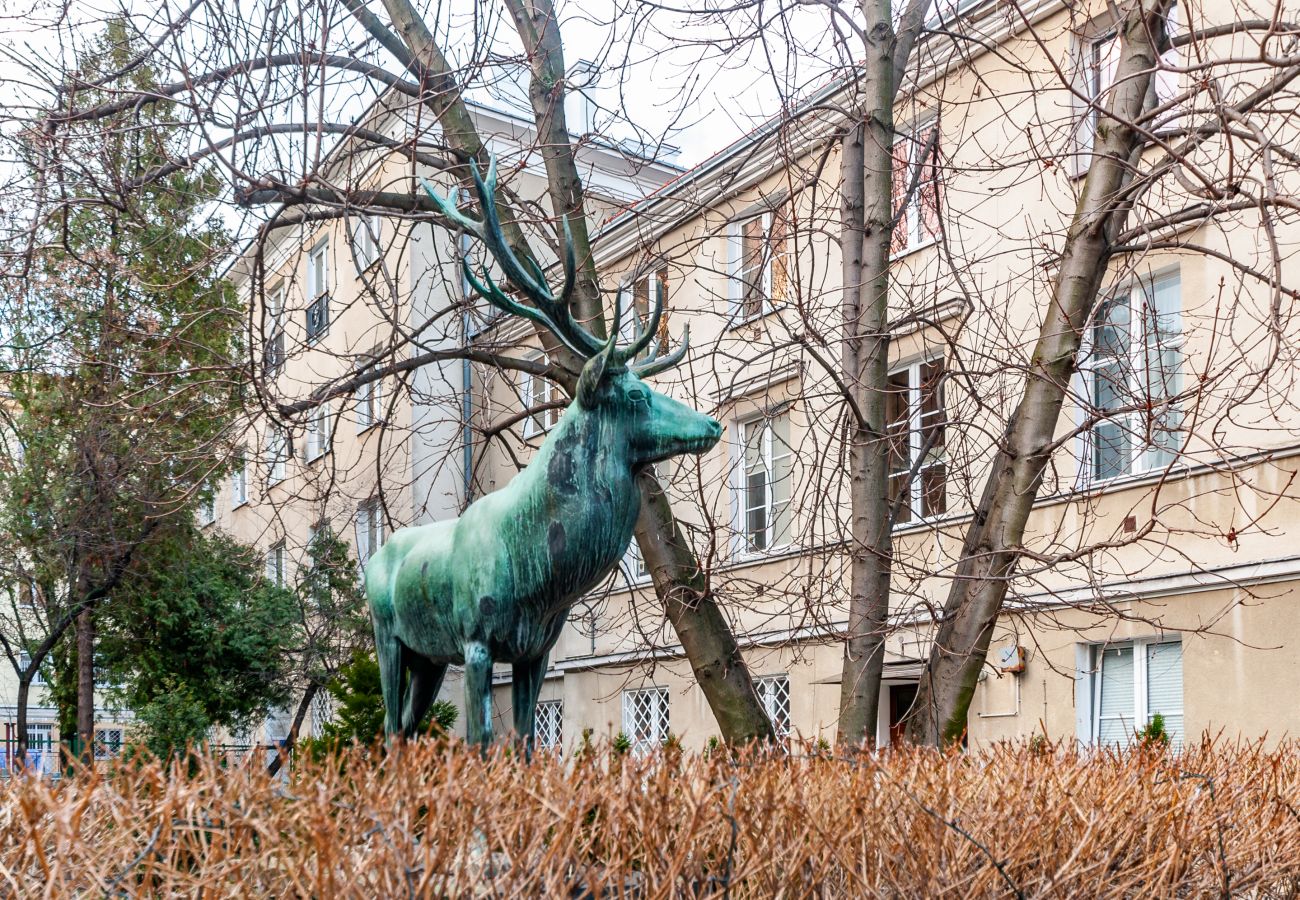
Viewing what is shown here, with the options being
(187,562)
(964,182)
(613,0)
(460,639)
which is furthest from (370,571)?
(187,562)

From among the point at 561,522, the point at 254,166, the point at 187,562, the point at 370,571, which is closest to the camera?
the point at 561,522

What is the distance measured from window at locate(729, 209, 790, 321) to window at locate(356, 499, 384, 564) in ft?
9.79

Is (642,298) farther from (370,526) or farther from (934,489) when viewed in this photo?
(934,489)

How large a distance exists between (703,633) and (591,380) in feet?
14.7

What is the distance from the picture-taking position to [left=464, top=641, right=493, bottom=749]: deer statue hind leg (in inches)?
179

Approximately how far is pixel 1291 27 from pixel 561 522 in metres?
5.07

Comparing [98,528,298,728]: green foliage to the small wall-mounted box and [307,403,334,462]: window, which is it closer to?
[307,403,334,462]: window

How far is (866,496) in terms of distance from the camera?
→ 8.75m

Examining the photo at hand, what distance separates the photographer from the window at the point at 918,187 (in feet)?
29.0

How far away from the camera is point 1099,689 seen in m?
14.2

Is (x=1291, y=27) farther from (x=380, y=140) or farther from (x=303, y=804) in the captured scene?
(x=303, y=804)

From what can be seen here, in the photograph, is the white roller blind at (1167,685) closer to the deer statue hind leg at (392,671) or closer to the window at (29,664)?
the deer statue hind leg at (392,671)

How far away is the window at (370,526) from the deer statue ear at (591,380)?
221 centimetres

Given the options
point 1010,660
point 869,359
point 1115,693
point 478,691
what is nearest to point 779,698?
point 1010,660
